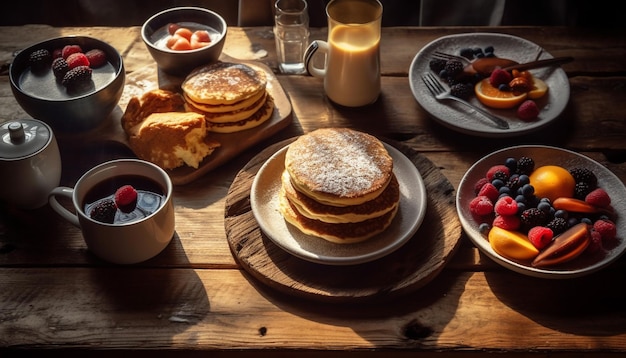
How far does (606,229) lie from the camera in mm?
1311

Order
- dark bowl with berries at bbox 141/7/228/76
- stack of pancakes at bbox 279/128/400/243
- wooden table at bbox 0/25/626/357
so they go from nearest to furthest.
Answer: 1. wooden table at bbox 0/25/626/357
2. stack of pancakes at bbox 279/128/400/243
3. dark bowl with berries at bbox 141/7/228/76

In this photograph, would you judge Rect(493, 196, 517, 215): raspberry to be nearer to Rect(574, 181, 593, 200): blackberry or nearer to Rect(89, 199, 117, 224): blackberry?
Rect(574, 181, 593, 200): blackberry

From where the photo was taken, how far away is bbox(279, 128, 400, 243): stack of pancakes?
1309mm

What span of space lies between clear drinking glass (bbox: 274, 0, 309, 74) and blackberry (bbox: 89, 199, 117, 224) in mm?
782

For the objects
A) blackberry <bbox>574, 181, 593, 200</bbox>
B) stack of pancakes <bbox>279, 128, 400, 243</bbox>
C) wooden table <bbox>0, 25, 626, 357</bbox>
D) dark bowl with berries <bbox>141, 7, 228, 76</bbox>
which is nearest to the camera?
wooden table <bbox>0, 25, 626, 357</bbox>

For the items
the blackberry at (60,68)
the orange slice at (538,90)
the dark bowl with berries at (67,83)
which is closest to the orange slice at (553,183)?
the orange slice at (538,90)

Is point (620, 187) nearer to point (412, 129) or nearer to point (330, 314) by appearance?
point (412, 129)

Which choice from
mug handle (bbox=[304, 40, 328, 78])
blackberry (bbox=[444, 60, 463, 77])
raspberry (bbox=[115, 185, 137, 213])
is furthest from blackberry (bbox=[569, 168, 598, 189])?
raspberry (bbox=[115, 185, 137, 213])

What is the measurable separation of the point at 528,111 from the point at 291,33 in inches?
27.1

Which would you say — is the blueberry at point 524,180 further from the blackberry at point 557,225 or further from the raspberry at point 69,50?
the raspberry at point 69,50

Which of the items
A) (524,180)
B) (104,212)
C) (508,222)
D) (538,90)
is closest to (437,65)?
(538,90)

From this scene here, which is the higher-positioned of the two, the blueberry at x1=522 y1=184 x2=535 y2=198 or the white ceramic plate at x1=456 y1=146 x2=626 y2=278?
the blueberry at x1=522 y1=184 x2=535 y2=198

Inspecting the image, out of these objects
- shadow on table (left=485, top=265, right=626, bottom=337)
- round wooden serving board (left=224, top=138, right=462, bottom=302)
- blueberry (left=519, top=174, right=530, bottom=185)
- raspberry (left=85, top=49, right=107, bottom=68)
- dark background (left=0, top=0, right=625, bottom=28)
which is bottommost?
dark background (left=0, top=0, right=625, bottom=28)

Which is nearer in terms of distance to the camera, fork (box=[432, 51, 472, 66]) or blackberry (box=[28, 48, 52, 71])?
blackberry (box=[28, 48, 52, 71])
